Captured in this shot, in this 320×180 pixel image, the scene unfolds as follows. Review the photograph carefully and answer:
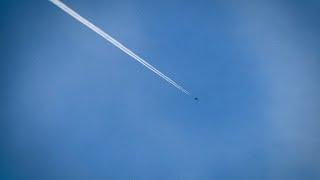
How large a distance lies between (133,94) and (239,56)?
1.11 m

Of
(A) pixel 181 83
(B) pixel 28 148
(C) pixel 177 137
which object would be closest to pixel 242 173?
(C) pixel 177 137

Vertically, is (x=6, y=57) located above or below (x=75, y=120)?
above

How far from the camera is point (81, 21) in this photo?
14.6 feet

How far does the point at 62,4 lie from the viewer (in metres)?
4.43

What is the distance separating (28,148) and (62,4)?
4.75 ft

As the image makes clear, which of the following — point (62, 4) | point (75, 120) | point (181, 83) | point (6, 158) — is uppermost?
point (62, 4)

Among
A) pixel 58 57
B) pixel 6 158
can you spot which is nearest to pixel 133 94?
pixel 58 57

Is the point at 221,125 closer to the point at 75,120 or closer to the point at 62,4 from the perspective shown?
the point at 75,120

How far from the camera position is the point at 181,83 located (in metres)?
4.48

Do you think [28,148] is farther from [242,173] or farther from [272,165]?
[272,165]

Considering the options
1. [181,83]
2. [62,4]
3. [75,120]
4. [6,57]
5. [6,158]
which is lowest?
[6,158]

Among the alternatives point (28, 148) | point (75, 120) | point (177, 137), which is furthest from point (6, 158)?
point (177, 137)

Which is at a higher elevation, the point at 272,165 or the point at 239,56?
the point at 239,56

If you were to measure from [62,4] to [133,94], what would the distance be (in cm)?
112
